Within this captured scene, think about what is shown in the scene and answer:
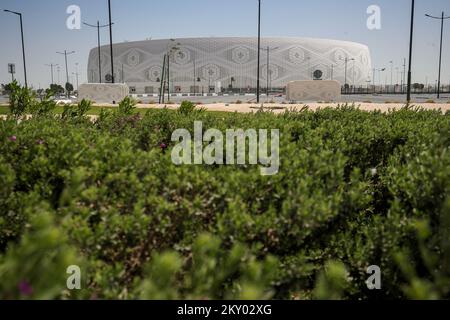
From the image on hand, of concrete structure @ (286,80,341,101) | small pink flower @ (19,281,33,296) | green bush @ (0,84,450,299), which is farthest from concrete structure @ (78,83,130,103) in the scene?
small pink flower @ (19,281,33,296)

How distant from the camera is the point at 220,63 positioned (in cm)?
13938

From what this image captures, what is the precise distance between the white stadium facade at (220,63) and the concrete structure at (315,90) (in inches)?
3679

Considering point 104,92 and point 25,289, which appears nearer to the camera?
point 25,289

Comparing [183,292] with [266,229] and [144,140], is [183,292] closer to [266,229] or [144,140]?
[266,229]

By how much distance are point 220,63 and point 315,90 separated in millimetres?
99945

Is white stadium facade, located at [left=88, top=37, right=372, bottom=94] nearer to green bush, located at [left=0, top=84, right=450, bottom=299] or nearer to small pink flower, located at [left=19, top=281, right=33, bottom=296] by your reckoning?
green bush, located at [left=0, top=84, right=450, bottom=299]

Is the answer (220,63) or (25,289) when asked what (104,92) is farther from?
(220,63)

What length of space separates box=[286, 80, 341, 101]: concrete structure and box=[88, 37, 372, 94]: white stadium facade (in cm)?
9345

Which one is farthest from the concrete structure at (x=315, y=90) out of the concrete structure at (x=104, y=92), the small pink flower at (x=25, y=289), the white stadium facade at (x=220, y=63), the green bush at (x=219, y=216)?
the white stadium facade at (x=220, y=63)

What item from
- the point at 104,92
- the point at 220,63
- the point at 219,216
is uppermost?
the point at 220,63

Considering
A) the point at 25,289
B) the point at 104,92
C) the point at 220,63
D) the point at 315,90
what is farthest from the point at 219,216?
the point at 220,63

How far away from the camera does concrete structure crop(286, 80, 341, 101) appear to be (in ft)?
140

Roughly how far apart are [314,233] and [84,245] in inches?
69.0

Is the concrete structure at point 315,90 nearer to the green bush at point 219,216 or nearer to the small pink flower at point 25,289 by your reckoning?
the green bush at point 219,216
